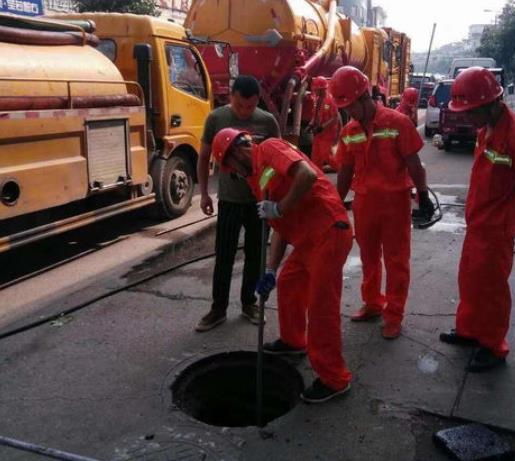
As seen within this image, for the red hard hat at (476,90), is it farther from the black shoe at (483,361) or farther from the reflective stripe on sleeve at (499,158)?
the black shoe at (483,361)

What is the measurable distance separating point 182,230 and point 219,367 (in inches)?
145

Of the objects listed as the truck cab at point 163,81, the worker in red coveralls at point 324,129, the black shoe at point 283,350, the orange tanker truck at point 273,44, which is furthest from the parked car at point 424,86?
the black shoe at point 283,350

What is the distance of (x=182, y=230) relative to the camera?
7.45 metres

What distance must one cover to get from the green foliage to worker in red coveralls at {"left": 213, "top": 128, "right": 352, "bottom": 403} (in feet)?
130

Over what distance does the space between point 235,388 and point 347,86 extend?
2.13 m

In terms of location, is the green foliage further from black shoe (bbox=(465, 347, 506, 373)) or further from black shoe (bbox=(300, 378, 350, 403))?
black shoe (bbox=(300, 378, 350, 403))

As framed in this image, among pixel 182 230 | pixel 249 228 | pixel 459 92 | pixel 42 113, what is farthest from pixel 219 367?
pixel 182 230

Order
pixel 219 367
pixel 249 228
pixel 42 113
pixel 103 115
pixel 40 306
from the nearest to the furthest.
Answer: pixel 219 367
pixel 249 228
pixel 40 306
pixel 42 113
pixel 103 115

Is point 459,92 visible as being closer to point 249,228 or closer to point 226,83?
point 249,228

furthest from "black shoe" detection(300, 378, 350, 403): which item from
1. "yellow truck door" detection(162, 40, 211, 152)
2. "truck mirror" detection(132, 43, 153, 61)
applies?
"yellow truck door" detection(162, 40, 211, 152)

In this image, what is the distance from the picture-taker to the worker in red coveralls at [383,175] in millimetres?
4004

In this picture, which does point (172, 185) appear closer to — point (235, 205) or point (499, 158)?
point (235, 205)

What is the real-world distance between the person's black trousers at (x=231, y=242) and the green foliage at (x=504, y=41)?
3885 cm

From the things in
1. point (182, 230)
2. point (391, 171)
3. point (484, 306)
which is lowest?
point (182, 230)
